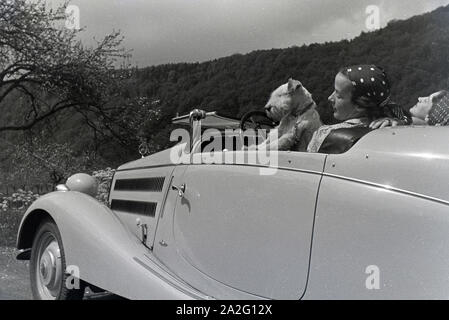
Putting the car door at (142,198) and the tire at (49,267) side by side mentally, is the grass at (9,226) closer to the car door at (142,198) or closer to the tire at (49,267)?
the tire at (49,267)

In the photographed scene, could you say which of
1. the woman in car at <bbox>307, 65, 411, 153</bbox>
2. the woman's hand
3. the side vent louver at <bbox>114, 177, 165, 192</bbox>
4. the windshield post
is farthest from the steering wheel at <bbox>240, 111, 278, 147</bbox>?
the woman's hand

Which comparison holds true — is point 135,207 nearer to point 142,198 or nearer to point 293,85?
point 142,198

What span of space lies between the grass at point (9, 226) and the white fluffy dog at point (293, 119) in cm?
626

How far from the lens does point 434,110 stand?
231cm

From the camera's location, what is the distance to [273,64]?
6.14 meters

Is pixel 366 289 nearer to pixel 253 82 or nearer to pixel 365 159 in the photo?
pixel 365 159

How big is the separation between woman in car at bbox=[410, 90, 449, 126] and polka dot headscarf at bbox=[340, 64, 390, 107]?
22 centimetres

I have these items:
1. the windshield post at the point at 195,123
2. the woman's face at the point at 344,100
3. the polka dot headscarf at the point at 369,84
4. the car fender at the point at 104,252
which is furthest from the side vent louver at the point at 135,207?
the polka dot headscarf at the point at 369,84

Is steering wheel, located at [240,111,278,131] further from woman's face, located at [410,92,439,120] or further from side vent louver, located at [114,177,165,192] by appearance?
woman's face, located at [410,92,439,120]

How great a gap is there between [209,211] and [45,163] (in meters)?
10.7

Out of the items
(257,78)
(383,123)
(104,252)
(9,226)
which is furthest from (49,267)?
(9,226)

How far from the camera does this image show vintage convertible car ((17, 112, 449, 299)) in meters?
1.68

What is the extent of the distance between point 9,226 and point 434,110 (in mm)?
8518

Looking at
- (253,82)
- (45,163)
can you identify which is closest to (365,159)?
(253,82)
